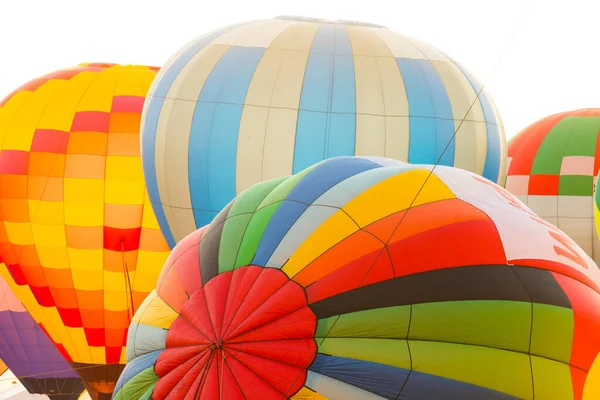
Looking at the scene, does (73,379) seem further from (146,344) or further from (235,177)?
(146,344)

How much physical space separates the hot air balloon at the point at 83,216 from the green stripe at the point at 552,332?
22.1 feet

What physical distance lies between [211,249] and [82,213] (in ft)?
20.7

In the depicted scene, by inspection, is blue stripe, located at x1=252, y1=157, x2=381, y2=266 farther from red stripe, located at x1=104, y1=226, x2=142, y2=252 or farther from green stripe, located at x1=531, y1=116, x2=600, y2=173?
green stripe, located at x1=531, y1=116, x2=600, y2=173

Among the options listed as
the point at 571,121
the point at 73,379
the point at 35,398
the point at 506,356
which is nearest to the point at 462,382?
the point at 506,356

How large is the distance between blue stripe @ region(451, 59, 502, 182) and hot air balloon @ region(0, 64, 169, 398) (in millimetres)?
3458

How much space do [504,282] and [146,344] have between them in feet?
5.33

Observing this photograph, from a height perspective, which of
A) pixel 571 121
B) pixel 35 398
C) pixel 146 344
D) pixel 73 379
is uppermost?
pixel 146 344

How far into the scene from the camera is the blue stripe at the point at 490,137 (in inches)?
369

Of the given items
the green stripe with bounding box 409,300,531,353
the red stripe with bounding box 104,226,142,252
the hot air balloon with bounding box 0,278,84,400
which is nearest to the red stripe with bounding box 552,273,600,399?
the green stripe with bounding box 409,300,531,353

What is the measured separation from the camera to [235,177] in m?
8.72

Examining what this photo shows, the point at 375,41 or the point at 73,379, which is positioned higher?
the point at 375,41

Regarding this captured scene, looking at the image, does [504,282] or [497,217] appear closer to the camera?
[504,282]

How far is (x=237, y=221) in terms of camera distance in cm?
512

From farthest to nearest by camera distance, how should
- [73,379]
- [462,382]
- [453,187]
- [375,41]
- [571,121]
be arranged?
[571,121] → [73,379] → [375,41] → [453,187] → [462,382]
